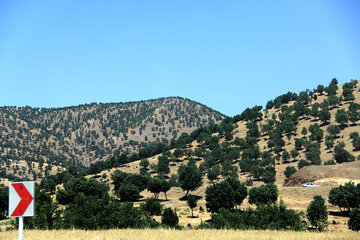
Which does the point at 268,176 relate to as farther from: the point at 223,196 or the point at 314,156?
the point at 223,196

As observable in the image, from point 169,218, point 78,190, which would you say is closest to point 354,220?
point 169,218

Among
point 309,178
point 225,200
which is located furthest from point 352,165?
point 225,200

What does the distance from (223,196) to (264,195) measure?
1074cm

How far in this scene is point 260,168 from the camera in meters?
154

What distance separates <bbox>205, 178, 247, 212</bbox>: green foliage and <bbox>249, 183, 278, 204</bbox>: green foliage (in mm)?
2827

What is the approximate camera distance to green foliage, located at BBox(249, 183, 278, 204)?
8906cm

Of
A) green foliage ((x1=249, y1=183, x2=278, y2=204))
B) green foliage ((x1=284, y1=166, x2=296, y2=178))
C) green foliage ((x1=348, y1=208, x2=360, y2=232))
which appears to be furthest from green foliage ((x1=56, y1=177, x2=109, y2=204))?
green foliage ((x1=284, y1=166, x2=296, y2=178))

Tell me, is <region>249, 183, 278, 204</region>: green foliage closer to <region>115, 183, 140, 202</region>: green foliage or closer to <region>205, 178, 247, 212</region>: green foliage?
<region>205, 178, 247, 212</region>: green foliage

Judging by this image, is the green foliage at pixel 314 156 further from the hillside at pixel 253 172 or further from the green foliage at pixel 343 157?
the green foliage at pixel 343 157

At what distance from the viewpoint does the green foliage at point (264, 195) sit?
89062 mm

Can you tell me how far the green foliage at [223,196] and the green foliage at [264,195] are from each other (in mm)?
2827

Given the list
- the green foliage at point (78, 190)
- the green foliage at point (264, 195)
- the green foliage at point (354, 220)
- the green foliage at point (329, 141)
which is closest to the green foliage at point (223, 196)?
the green foliage at point (264, 195)

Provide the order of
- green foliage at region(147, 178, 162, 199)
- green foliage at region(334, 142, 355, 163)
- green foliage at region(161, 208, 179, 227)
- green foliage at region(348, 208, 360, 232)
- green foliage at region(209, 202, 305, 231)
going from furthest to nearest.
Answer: green foliage at region(334, 142, 355, 163) < green foliage at region(147, 178, 162, 199) < green foliage at region(161, 208, 179, 227) < green foliage at region(348, 208, 360, 232) < green foliage at region(209, 202, 305, 231)

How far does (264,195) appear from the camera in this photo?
89.2 metres
